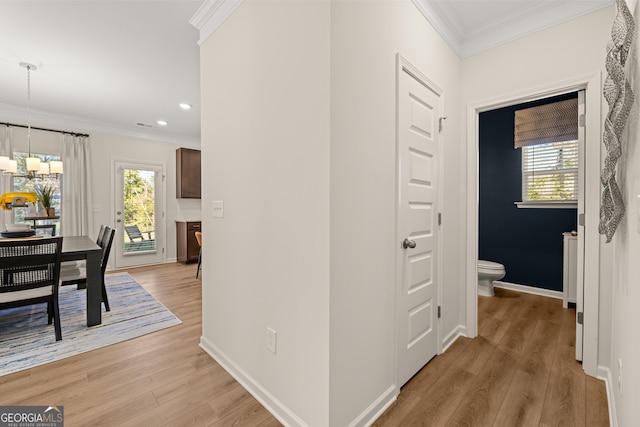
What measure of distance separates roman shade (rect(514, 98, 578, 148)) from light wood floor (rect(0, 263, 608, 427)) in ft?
7.48

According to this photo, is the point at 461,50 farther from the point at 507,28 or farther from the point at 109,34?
the point at 109,34

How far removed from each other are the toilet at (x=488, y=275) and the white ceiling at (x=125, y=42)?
8.23 ft

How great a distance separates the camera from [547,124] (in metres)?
3.51

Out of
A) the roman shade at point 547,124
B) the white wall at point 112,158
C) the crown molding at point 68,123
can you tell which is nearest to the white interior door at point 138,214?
the white wall at point 112,158

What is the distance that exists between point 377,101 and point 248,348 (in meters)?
1.71

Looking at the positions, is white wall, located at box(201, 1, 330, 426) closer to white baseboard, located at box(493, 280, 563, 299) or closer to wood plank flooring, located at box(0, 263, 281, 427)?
wood plank flooring, located at box(0, 263, 281, 427)

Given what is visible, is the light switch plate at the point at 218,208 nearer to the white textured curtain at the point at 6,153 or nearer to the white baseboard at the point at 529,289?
the white baseboard at the point at 529,289

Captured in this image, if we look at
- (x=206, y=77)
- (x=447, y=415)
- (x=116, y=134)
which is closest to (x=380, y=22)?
(x=206, y=77)

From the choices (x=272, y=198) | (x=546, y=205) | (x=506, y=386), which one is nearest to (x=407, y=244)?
(x=272, y=198)

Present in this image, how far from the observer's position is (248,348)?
6.02 ft

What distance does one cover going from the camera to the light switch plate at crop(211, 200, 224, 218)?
2.07 meters

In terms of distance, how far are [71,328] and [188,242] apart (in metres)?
3.10

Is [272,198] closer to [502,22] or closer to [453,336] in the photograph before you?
[453,336]

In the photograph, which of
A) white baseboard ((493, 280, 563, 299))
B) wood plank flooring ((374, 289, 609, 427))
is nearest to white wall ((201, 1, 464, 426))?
wood plank flooring ((374, 289, 609, 427))
